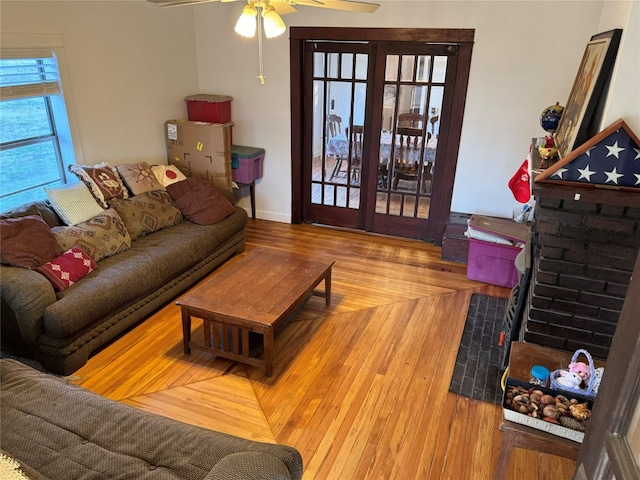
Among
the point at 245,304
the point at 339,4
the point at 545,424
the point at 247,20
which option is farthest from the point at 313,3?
the point at 545,424

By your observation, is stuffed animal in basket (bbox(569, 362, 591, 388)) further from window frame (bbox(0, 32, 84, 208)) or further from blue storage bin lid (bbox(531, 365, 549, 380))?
window frame (bbox(0, 32, 84, 208))

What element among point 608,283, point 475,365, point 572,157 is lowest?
point 475,365

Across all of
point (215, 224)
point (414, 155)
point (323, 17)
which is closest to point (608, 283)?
point (414, 155)

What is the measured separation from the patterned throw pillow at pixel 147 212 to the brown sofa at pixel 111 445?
1.79 m

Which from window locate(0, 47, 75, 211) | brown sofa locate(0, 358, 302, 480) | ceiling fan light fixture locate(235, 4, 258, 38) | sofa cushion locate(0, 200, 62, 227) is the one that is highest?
ceiling fan light fixture locate(235, 4, 258, 38)

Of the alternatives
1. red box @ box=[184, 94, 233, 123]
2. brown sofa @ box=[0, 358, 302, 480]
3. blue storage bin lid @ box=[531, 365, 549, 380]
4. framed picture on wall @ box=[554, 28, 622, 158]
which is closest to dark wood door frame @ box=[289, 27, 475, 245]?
red box @ box=[184, 94, 233, 123]

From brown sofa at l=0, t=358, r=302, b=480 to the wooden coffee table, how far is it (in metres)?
0.83

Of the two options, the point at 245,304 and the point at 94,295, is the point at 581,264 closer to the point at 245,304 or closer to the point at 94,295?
the point at 245,304

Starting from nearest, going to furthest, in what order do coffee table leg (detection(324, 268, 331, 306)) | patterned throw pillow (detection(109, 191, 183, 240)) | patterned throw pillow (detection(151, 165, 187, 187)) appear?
coffee table leg (detection(324, 268, 331, 306)) → patterned throw pillow (detection(109, 191, 183, 240)) → patterned throw pillow (detection(151, 165, 187, 187))

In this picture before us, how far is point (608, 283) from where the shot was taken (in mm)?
2260

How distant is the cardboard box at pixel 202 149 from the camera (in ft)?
15.1

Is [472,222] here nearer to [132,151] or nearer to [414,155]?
[414,155]

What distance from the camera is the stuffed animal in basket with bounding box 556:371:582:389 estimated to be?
1.93 m

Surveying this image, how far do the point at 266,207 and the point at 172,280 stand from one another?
2.07 meters
